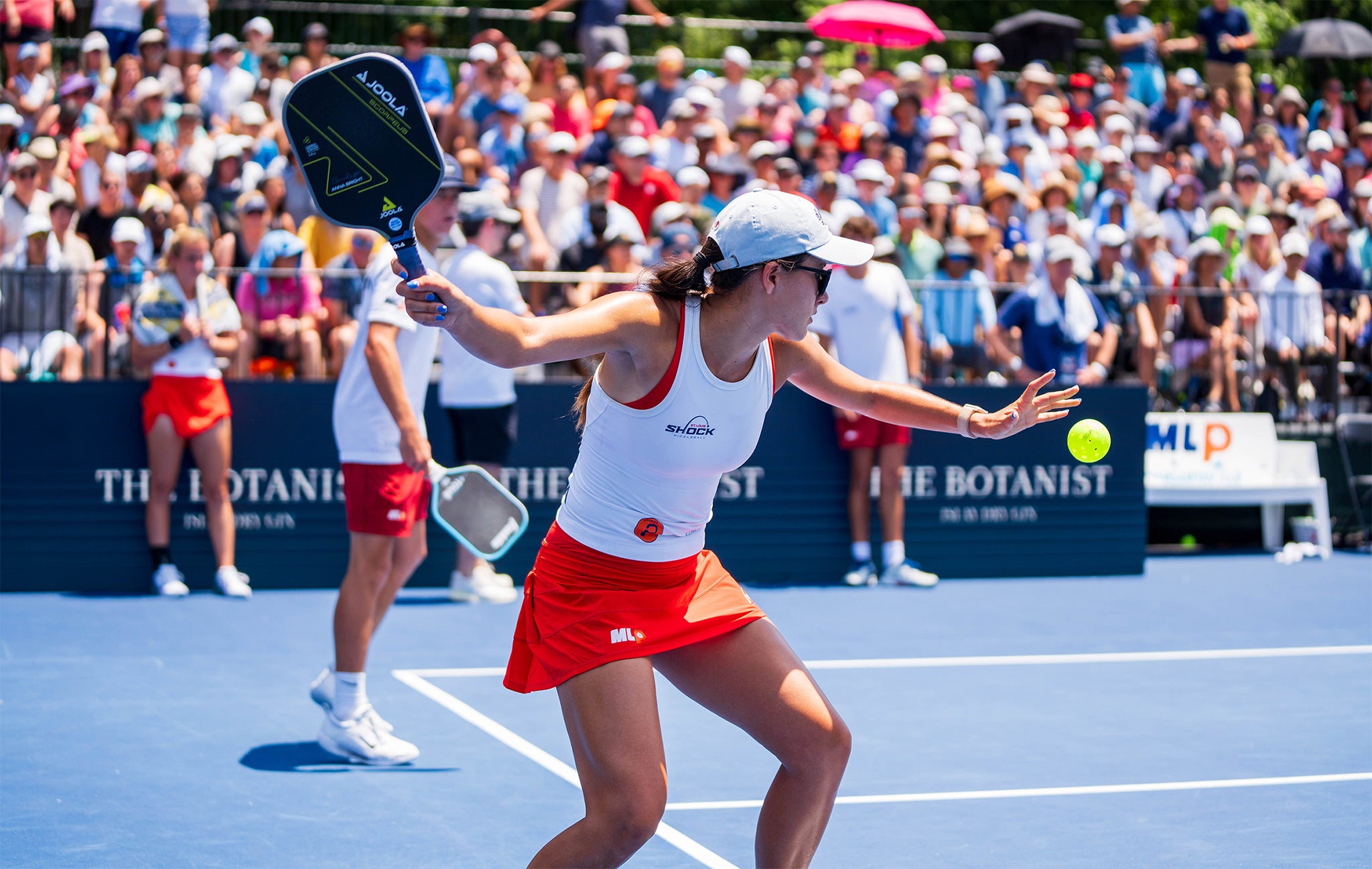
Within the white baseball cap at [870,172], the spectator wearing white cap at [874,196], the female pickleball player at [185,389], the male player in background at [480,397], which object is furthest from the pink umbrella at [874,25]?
the female pickleball player at [185,389]

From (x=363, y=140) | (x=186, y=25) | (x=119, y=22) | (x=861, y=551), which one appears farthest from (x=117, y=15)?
(x=363, y=140)

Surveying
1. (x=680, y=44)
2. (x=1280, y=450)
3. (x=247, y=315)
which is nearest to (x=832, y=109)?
(x=1280, y=450)

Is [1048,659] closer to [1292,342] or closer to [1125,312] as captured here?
[1125,312]

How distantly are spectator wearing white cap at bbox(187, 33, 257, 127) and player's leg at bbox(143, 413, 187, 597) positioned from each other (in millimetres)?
5090

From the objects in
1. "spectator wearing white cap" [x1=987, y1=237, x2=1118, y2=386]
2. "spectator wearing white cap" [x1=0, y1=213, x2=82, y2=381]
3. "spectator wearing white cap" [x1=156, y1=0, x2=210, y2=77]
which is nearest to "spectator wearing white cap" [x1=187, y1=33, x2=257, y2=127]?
"spectator wearing white cap" [x1=156, y1=0, x2=210, y2=77]

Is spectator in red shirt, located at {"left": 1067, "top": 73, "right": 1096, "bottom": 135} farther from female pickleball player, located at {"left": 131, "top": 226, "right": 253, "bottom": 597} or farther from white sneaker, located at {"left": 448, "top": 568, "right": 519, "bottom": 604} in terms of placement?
female pickleball player, located at {"left": 131, "top": 226, "right": 253, "bottom": 597}

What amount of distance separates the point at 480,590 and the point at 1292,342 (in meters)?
7.75

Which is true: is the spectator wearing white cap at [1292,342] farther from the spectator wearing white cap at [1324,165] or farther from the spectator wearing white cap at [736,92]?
the spectator wearing white cap at [736,92]

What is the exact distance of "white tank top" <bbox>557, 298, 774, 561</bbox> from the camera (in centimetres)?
381

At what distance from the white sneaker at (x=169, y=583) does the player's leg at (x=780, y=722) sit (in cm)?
710

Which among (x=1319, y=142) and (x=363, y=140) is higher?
(x=363, y=140)

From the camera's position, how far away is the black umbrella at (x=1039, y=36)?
21.0 m

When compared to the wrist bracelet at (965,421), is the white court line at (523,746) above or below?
below

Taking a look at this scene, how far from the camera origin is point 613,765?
3.60 m
